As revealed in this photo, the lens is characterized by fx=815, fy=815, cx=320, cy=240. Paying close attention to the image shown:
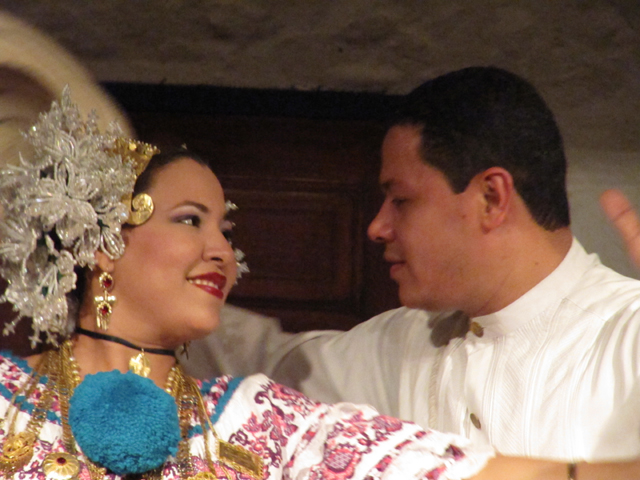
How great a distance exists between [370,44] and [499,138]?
0.74 metres

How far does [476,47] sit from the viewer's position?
227 cm

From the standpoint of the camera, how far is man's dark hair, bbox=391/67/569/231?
66.2 inches

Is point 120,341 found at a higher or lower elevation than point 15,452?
higher

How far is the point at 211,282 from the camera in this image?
155 centimetres

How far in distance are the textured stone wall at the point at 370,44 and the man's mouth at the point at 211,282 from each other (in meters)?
0.91

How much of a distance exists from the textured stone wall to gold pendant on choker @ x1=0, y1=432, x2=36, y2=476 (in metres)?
1.21

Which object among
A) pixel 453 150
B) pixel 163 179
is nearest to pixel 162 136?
pixel 163 179

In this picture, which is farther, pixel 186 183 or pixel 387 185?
pixel 387 185

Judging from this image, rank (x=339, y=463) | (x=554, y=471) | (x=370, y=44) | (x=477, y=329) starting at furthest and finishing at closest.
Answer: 1. (x=370, y=44)
2. (x=477, y=329)
3. (x=339, y=463)
4. (x=554, y=471)

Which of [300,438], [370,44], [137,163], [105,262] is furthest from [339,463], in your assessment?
[370,44]

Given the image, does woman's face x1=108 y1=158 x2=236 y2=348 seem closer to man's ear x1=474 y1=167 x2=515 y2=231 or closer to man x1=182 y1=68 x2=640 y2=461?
man x1=182 y1=68 x2=640 y2=461

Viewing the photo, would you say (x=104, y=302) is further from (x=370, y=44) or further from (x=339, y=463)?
(x=370, y=44)

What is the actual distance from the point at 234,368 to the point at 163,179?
60 centimetres

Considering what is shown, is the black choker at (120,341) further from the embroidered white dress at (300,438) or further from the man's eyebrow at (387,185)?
the man's eyebrow at (387,185)
